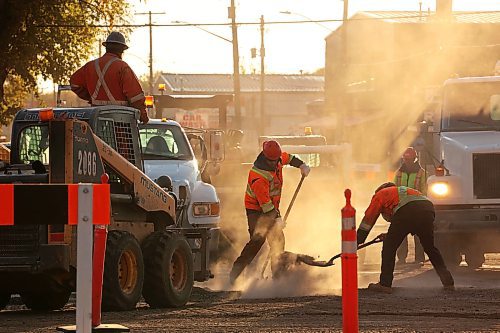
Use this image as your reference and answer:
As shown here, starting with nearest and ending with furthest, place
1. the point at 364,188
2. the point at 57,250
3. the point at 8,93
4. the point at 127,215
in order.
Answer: the point at 57,250 → the point at 127,215 → the point at 8,93 → the point at 364,188

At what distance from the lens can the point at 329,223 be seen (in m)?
23.5

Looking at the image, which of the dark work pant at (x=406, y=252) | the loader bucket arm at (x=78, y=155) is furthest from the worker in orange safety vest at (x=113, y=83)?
the dark work pant at (x=406, y=252)

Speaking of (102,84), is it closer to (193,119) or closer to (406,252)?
(406,252)

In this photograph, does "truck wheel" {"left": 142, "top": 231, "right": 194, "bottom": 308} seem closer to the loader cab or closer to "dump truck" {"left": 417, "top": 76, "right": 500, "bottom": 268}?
the loader cab

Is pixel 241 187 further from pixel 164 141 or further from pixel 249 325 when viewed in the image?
pixel 249 325

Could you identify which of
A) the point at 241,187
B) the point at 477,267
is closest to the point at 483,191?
the point at 477,267

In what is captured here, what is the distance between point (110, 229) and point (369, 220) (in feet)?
12.1

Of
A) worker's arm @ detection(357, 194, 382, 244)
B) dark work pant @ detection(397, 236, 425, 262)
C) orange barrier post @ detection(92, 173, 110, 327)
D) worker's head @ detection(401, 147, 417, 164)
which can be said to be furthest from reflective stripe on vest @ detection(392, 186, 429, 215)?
orange barrier post @ detection(92, 173, 110, 327)

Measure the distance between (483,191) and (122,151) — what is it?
23.6 feet

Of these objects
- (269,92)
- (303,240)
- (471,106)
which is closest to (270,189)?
(471,106)

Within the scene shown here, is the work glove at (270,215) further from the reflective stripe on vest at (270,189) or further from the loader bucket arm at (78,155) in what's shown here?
the loader bucket arm at (78,155)

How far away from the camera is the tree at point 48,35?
3080 cm

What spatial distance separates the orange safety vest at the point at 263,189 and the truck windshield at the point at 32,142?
11.8ft

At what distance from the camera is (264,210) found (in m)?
16.4
